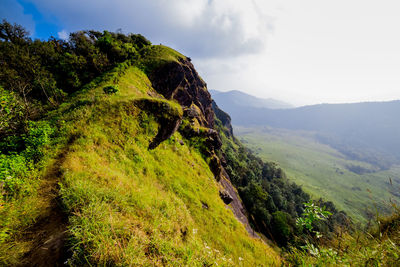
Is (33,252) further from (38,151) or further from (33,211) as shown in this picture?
(38,151)

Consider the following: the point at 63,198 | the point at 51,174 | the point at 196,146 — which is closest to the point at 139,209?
the point at 63,198

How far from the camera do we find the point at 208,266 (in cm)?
432

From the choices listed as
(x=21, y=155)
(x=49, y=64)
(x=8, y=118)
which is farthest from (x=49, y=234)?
(x=49, y=64)

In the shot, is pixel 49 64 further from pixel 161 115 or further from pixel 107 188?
pixel 107 188

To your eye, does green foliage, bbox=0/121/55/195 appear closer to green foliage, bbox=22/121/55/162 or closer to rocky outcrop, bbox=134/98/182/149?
green foliage, bbox=22/121/55/162

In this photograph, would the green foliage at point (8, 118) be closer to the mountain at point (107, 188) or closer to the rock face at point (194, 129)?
the mountain at point (107, 188)

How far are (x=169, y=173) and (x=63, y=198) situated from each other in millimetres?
7860

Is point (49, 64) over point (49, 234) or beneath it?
over

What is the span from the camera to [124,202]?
17.9 ft

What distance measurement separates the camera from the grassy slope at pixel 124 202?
3.78 metres

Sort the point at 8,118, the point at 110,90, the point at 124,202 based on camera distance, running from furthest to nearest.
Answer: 1. the point at 110,90
2. the point at 8,118
3. the point at 124,202

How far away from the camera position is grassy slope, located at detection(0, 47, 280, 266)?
3.78 m

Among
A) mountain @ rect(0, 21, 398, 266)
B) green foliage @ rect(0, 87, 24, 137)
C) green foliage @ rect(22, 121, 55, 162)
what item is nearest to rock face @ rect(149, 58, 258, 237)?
mountain @ rect(0, 21, 398, 266)

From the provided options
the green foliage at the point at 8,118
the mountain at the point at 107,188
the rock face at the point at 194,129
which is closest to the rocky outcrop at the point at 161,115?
the mountain at the point at 107,188
